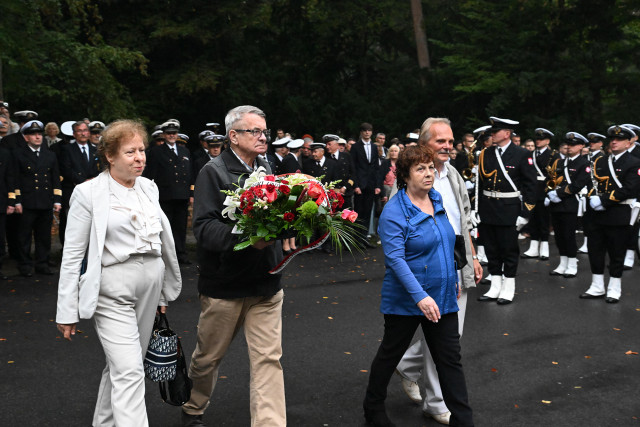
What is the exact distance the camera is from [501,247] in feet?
32.2

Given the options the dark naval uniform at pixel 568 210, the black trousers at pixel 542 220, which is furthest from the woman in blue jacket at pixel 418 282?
the black trousers at pixel 542 220

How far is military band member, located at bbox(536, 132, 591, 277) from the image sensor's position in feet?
38.5

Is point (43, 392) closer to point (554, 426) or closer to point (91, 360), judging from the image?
point (91, 360)

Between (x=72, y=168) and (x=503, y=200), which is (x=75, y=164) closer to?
(x=72, y=168)

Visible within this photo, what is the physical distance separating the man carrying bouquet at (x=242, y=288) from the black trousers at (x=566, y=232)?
8.17 meters

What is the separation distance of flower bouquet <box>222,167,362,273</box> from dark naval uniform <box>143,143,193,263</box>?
874cm

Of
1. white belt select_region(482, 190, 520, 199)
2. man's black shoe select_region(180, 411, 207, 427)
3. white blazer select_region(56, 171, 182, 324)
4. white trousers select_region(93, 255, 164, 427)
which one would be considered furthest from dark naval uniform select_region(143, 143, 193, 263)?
white blazer select_region(56, 171, 182, 324)

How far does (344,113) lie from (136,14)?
29.8 feet

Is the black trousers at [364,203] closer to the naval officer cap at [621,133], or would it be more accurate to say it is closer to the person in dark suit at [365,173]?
the person in dark suit at [365,173]

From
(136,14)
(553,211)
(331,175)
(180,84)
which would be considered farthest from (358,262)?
(136,14)

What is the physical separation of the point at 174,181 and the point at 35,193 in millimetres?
2438

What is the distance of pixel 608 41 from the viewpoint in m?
27.0

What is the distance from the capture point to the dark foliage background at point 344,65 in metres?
25.8

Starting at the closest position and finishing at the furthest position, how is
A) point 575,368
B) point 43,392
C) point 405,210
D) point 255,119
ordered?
1. point 255,119
2. point 405,210
3. point 43,392
4. point 575,368
